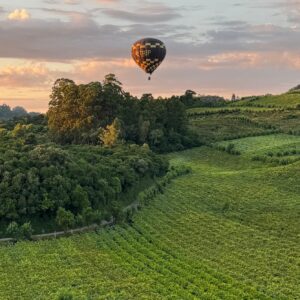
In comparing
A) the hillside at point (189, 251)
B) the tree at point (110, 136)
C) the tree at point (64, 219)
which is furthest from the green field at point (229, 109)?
the tree at point (64, 219)

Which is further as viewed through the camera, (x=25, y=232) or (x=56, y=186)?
(x=56, y=186)

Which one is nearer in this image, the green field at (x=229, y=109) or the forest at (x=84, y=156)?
the forest at (x=84, y=156)

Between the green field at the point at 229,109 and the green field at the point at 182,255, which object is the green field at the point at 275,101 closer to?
the green field at the point at 229,109

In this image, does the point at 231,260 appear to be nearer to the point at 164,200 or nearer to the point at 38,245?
the point at 38,245

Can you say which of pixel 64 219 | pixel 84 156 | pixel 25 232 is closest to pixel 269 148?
pixel 84 156

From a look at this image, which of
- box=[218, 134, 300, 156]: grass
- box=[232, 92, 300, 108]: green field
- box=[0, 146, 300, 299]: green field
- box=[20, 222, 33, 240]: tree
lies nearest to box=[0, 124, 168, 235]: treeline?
box=[20, 222, 33, 240]: tree

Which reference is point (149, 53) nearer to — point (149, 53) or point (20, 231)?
point (149, 53)

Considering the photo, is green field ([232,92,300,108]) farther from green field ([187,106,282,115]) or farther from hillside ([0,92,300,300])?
hillside ([0,92,300,300])
